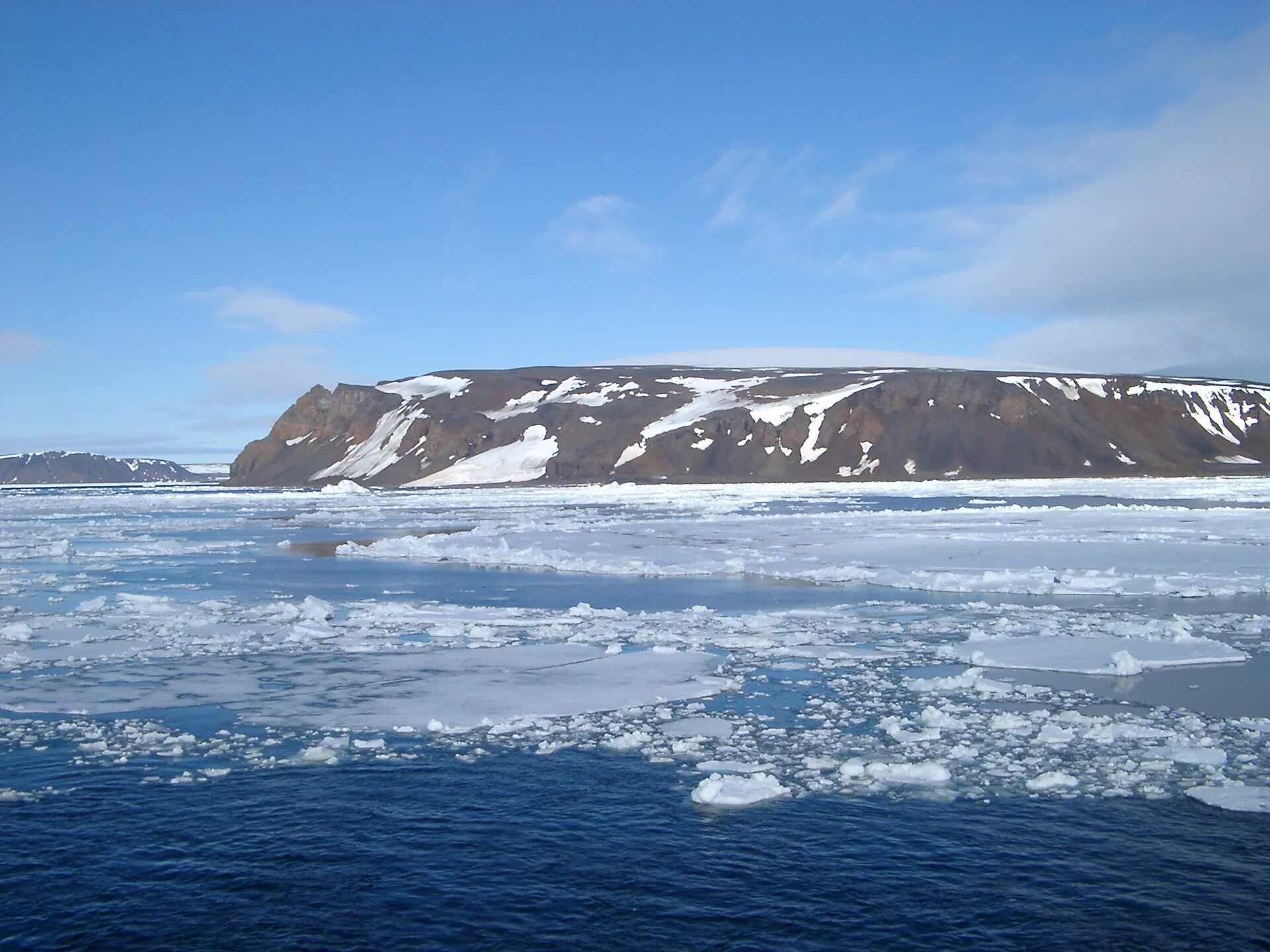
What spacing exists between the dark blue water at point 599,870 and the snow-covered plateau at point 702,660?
1.93ft

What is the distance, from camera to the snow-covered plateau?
362 inches

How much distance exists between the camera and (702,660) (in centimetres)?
A: 1345

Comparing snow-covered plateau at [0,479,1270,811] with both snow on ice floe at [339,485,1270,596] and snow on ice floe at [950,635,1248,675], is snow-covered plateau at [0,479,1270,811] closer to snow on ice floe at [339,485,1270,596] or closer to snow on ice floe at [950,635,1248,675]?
snow on ice floe at [950,635,1248,675]

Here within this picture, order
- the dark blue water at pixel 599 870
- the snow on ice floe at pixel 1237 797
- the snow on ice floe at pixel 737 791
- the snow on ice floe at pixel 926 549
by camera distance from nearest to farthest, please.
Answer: the dark blue water at pixel 599 870
the snow on ice floe at pixel 1237 797
the snow on ice floe at pixel 737 791
the snow on ice floe at pixel 926 549

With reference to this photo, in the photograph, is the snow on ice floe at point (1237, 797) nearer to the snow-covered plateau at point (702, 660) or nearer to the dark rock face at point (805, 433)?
the snow-covered plateau at point (702, 660)

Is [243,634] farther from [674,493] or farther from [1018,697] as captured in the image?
[674,493]

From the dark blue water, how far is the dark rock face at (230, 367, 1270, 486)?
9512 cm

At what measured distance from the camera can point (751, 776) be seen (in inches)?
336

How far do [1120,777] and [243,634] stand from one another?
12176mm

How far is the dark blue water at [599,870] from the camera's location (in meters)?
6.02

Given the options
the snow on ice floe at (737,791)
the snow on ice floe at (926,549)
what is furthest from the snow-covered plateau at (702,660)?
the snow on ice floe at (926,549)

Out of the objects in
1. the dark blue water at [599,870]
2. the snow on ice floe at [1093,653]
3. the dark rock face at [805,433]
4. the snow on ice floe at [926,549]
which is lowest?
the dark blue water at [599,870]

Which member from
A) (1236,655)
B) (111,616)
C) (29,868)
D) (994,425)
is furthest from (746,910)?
(994,425)

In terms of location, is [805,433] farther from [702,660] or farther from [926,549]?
[702,660]
